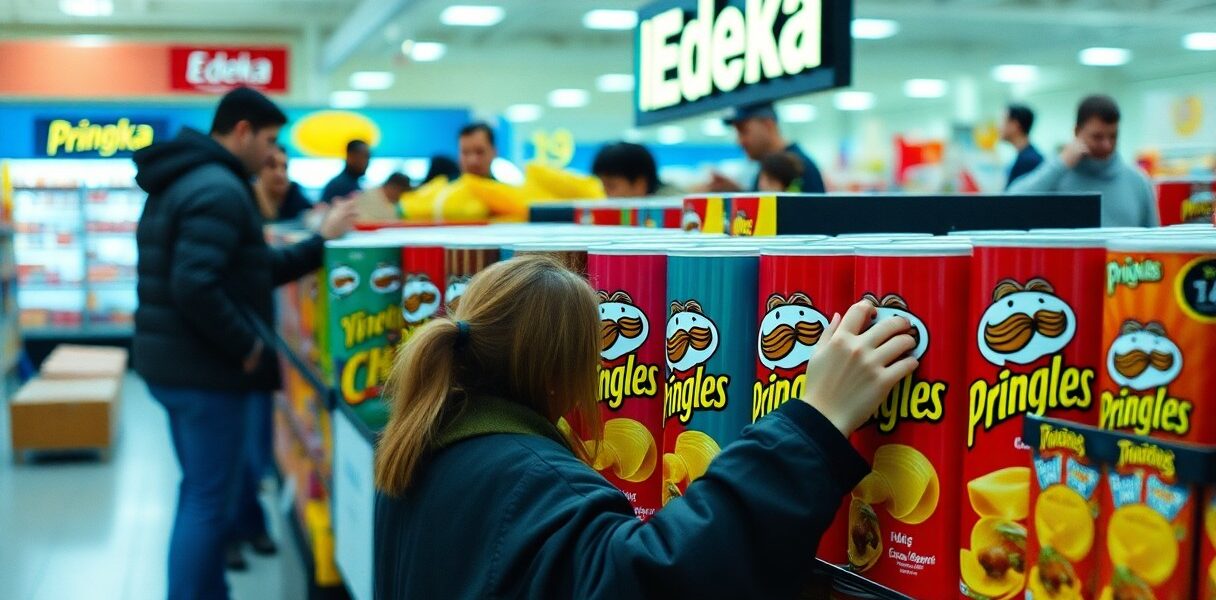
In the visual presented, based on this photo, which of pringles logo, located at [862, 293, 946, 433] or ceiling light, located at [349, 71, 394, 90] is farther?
ceiling light, located at [349, 71, 394, 90]

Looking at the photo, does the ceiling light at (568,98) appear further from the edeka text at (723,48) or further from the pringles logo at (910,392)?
the pringles logo at (910,392)

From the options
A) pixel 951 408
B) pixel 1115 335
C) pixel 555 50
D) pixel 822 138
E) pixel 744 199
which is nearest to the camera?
pixel 1115 335

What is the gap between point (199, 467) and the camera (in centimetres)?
343

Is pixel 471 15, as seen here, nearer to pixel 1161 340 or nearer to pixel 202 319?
pixel 202 319

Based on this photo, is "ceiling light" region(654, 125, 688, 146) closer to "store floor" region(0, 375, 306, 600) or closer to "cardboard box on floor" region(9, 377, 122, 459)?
"cardboard box on floor" region(9, 377, 122, 459)

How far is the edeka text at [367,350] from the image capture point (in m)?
2.09

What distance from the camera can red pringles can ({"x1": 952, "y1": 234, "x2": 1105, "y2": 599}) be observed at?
2.82 ft

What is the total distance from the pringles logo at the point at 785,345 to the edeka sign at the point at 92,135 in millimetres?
10738

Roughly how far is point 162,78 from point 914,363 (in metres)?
14.9

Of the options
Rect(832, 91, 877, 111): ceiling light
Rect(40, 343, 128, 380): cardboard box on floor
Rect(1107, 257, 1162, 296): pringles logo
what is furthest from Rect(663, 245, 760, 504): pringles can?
Rect(832, 91, 877, 111): ceiling light

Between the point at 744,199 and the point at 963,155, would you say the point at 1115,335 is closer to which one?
the point at 744,199

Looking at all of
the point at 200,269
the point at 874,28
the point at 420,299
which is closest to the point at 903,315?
the point at 420,299

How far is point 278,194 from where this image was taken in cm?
632

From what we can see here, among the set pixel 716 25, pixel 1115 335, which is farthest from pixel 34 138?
pixel 1115 335
